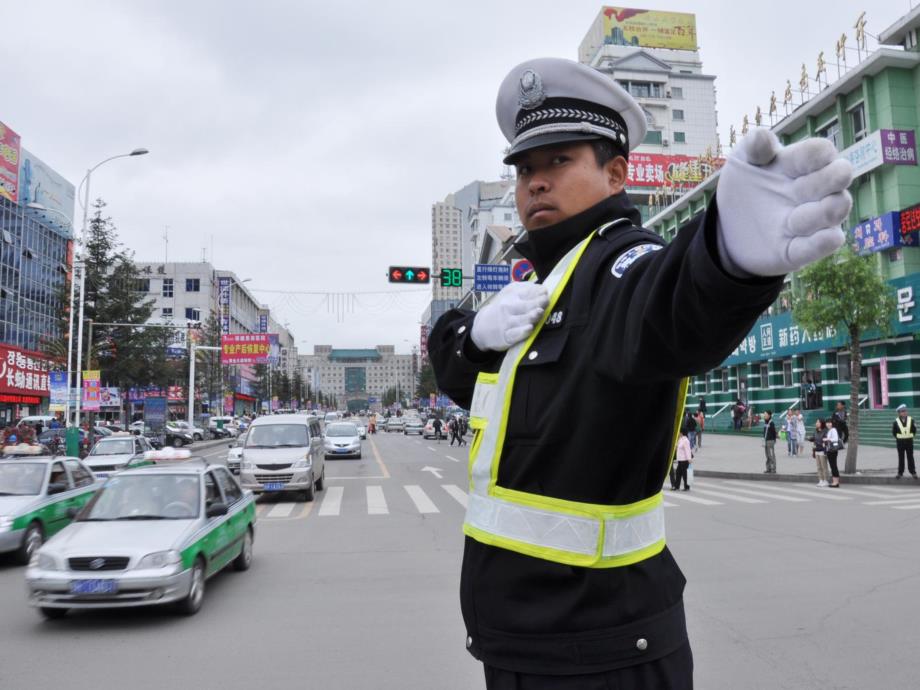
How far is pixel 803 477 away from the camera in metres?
19.4

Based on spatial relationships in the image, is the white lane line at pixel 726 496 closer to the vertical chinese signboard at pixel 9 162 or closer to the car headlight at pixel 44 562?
the car headlight at pixel 44 562

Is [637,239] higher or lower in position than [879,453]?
higher

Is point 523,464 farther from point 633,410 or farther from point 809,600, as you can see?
point 809,600

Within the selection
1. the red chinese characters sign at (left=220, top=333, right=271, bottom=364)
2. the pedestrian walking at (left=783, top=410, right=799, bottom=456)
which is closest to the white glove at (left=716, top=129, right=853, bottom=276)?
the pedestrian walking at (left=783, top=410, right=799, bottom=456)

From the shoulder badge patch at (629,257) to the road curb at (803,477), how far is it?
18.8 meters

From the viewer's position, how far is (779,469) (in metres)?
21.7

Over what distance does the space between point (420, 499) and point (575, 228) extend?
15215 millimetres

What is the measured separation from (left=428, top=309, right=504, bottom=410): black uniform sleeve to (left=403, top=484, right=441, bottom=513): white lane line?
41.1ft

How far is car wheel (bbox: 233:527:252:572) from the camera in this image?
9.05 m

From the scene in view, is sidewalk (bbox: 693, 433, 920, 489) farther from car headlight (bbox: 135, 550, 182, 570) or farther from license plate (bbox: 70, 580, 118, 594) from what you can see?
license plate (bbox: 70, 580, 118, 594)

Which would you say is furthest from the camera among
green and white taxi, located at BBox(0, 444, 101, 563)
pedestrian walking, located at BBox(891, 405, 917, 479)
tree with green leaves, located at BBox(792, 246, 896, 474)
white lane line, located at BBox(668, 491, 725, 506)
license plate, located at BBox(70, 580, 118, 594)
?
tree with green leaves, located at BBox(792, 246, 896, 474)

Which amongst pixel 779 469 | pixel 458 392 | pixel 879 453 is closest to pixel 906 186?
pixel 879 453

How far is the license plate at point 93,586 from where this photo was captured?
6.69 m

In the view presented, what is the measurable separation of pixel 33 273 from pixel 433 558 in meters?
55.1
